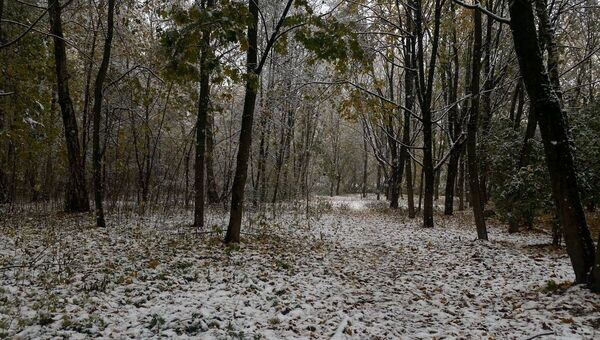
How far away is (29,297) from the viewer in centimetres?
486

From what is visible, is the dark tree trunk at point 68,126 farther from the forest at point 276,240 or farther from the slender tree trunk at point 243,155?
the slender tree trunk at point 243,155

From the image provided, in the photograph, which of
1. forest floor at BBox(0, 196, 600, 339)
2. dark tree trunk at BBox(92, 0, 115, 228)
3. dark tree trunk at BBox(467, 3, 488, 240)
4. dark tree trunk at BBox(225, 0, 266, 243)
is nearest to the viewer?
forest floor at BBox(0, 196, 600, 339)

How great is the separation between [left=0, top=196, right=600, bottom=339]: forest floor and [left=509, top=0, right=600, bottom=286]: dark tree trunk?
547 mm

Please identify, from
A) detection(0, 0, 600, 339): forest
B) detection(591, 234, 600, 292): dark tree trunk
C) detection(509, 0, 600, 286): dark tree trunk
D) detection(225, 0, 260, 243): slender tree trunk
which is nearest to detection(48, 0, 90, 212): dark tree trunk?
detection(0, 0, 600, 339): forest

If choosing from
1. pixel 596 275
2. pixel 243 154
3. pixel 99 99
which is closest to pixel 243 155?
pixel 243 154

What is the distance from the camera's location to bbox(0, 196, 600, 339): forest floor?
173 inches

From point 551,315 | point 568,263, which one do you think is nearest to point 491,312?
point 551,315

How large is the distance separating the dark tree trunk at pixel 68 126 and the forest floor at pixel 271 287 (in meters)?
1.88

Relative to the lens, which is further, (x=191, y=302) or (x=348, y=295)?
(x=348, y=295)

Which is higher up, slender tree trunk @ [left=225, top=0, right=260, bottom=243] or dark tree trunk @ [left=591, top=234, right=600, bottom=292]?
slender tree trunk @ [left=225, top=0, right=260, bottom=243]

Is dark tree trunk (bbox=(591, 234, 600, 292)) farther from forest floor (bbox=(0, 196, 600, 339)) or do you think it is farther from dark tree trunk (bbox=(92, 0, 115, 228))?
dark tree trunk (bbox=(92, 0, 115, 228))

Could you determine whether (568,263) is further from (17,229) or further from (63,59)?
(63,59)

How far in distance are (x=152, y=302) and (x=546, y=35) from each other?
35.6 ft

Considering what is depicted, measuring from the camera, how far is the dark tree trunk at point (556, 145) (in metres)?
5.20
